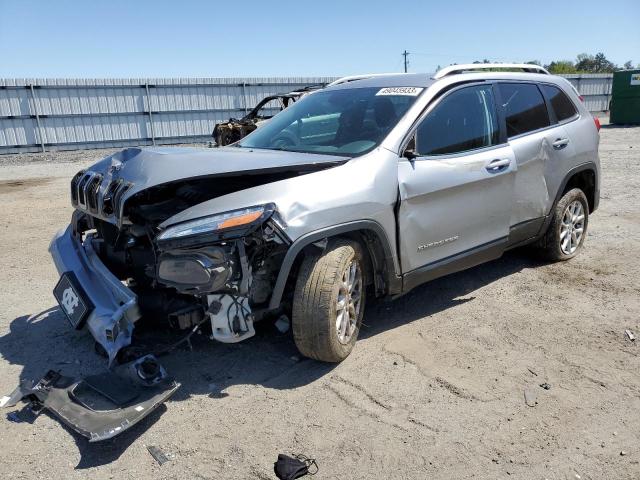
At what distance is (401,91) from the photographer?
14.0ft

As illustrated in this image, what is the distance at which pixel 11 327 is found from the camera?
4.40 meters

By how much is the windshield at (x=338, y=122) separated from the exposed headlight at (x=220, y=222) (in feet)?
3.33

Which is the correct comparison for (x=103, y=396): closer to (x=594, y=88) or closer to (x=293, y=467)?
(x=293, y=467)

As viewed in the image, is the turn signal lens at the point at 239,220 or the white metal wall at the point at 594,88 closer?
the turn signal lens at the point at 239,220

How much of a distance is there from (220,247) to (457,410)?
1642 millimetres

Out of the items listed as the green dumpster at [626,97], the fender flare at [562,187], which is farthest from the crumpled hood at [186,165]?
the green dumpster at [626,97]

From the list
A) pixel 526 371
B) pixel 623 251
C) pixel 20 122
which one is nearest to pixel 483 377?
pixel 526 371

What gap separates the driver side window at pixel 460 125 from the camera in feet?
13.4

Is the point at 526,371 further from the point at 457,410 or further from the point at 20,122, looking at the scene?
the point at 20,122

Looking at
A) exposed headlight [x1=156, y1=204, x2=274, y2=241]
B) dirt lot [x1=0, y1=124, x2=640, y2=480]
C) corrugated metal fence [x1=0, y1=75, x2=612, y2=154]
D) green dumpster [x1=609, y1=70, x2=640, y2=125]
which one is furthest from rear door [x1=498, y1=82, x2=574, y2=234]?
green dumpster [x1=609, y1=70, x2=640, y2=125]

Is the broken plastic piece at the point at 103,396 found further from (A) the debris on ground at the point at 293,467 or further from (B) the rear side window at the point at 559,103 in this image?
(B) the rear side window at the point at 559,103

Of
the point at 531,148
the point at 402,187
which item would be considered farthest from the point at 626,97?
the point at 402,187

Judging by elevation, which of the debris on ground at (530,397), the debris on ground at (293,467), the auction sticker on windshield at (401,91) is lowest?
the debris on ground at (530,397)

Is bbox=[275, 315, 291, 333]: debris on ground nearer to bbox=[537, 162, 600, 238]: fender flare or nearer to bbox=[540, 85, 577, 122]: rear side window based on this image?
bbox=[537, 162, 600, 238]: fender flare
